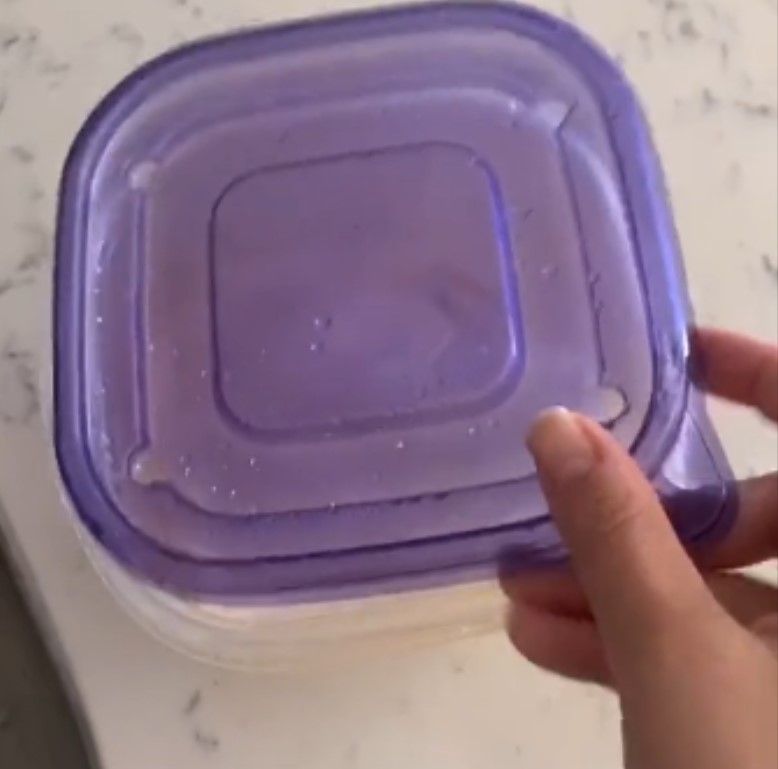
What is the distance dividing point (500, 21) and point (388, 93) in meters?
0.06

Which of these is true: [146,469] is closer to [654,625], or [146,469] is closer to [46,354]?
[46,354]

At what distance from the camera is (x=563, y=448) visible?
0.50 metres

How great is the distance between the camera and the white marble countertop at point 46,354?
0.64m

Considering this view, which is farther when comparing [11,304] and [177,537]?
[11,304]

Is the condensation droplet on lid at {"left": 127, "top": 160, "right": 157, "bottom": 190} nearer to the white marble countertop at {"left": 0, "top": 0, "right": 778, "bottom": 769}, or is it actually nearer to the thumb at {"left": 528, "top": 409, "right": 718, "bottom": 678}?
the white marble countertop at {"left": 0, "top": 0, "right": 778, "bottom": 769}

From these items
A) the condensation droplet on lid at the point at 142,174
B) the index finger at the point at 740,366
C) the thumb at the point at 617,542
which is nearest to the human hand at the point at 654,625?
the thumb at the point at 617,542

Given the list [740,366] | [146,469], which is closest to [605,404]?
[740,366]

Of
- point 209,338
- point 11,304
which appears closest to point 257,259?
point 209,338

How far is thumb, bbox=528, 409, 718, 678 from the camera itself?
479mm

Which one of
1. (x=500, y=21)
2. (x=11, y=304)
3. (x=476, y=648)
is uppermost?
(x=500, y=21)

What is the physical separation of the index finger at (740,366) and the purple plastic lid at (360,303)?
1cm

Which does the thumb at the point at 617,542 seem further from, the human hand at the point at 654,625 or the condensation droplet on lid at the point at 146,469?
the condensation droplet on lid at the point at 146,469

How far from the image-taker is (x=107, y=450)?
1.99 ft

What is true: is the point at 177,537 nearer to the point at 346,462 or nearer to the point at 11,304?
the point at 346,462
